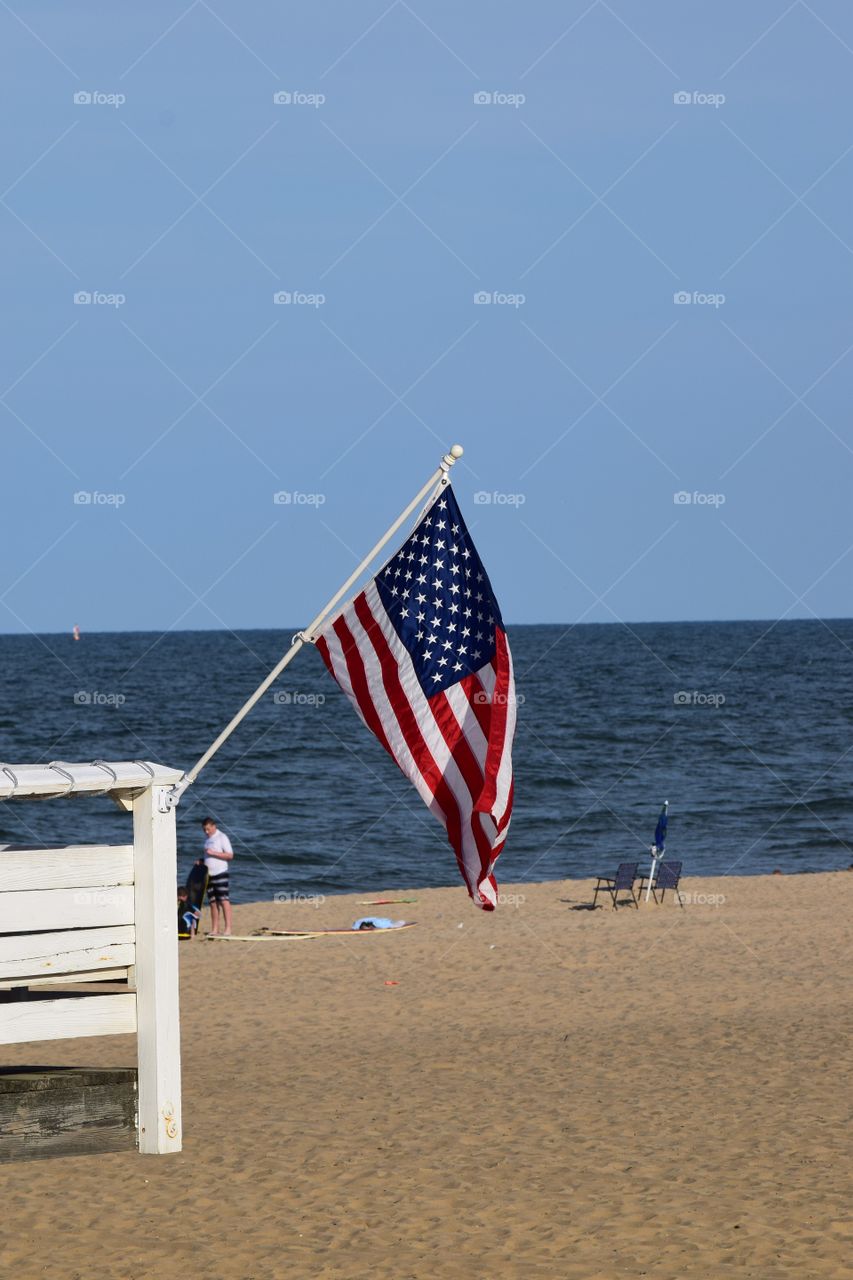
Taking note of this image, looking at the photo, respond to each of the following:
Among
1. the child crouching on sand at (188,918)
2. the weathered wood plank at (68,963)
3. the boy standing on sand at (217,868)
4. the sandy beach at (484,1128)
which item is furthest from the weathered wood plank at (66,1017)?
the boy standing on sand at (217,868)

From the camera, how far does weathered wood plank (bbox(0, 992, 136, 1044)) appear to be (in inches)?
340

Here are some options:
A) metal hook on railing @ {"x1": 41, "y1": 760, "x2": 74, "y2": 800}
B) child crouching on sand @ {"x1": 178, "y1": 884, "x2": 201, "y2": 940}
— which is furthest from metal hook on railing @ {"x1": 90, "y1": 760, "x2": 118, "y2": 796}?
child crouching on sand @ {"x1": 178, "y1": 884, "x2": 201, "y2": 940}

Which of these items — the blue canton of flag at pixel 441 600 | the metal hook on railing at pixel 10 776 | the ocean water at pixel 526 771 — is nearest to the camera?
the metal hook on railing at pixel 10 776

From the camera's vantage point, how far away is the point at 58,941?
8.68m

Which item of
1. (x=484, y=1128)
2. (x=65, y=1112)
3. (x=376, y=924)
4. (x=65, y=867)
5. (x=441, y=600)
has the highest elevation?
(x=376, y=924)

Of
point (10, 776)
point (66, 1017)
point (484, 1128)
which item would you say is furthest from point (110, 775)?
point (484, 1128)

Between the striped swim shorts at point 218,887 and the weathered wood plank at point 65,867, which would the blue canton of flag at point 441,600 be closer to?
the weathered wood plank at point 65,867

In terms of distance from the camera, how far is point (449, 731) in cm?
913

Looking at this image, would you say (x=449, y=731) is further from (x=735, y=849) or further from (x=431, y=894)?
(x=735, y=849)

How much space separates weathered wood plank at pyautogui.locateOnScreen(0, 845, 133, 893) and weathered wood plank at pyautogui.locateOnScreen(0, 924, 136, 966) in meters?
0.25

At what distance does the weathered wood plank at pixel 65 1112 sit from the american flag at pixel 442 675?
7.64 ft

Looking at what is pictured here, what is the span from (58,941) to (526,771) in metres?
44.0

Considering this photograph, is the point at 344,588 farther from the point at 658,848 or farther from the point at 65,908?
the point at 658,848

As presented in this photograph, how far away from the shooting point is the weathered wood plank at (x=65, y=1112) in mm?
8938
